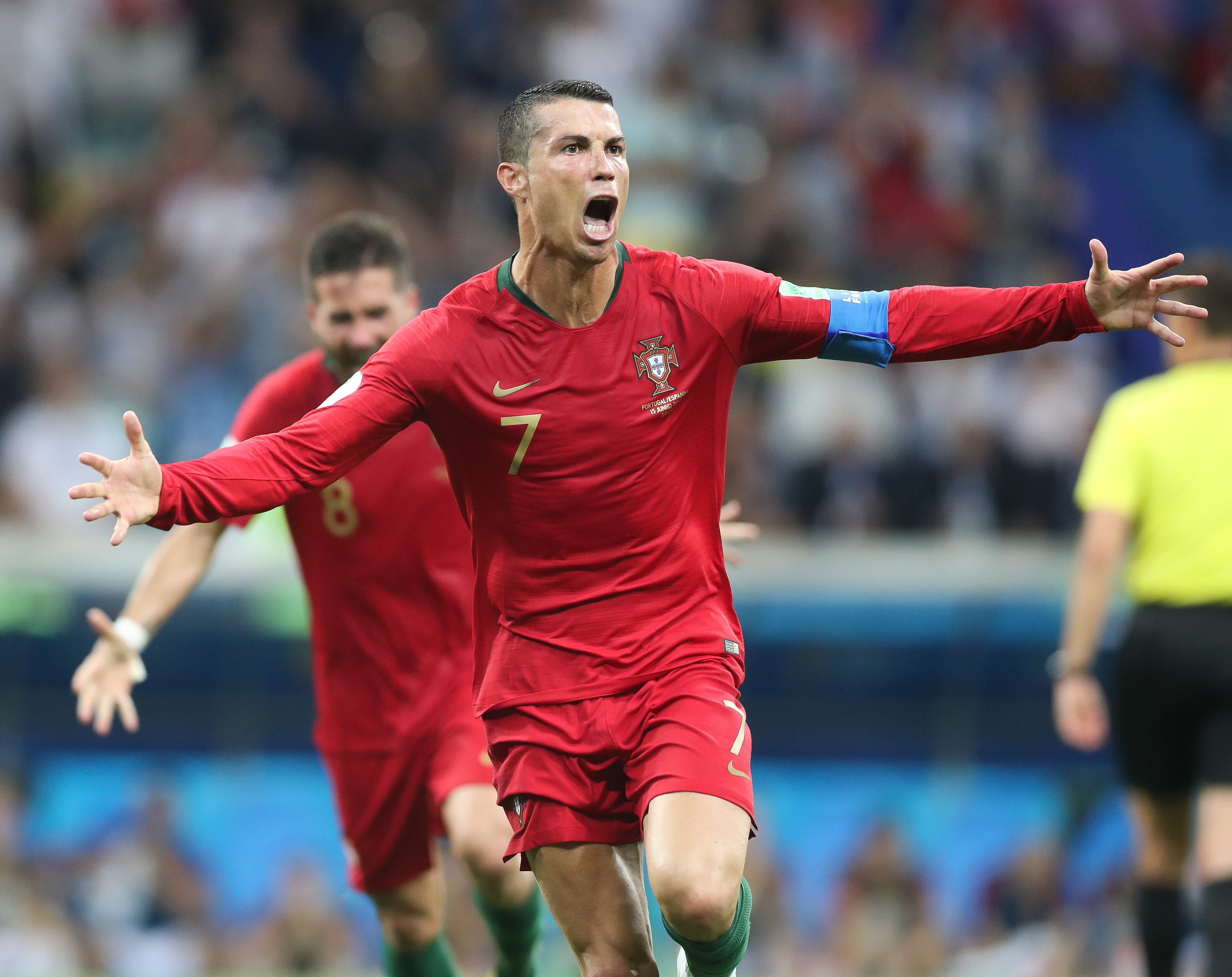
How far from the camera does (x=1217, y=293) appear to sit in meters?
5.75

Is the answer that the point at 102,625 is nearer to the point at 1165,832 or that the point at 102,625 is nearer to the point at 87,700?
the point at 87,700

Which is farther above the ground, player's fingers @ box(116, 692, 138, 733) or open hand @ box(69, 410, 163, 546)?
open hand @ box(69, 410, 163, 546)

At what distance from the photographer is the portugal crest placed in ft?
14.7

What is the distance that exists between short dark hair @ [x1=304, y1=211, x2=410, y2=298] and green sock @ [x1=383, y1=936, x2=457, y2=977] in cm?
229

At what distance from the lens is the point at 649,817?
4.21 m

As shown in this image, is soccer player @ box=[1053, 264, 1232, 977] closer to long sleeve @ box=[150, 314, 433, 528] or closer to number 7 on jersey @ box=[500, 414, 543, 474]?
number 7 on jersey @ box=[500, 414, 543, 474]

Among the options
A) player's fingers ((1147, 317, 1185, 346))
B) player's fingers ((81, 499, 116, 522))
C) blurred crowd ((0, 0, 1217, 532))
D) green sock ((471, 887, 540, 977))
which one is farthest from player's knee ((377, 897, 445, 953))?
blurred crowd ((0, 0, 1217, 532))

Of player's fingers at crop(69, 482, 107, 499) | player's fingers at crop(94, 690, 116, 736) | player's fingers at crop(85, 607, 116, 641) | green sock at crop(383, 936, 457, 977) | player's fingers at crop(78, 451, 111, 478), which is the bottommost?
green sock at crop(383, 936, 457, 977)

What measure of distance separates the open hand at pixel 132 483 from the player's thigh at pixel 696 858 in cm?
143

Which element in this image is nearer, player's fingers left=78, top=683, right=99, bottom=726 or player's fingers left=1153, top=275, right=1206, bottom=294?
player's fingers left=1153, top=275, right=1206, bottom=294

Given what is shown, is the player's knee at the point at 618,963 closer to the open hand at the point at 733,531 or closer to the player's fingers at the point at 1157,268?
the open hand at the point at 733,531

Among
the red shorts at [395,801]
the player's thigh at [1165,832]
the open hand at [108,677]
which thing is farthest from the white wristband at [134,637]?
the player's thigh at [1165,832]

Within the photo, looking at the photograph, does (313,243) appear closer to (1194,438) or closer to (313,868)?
(1194,438)

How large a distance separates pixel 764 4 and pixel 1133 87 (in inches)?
133
